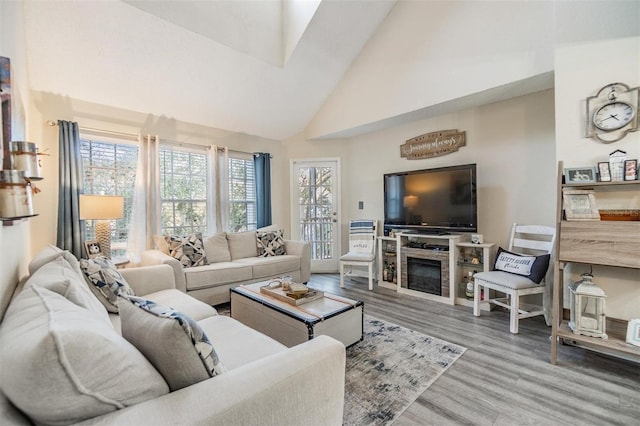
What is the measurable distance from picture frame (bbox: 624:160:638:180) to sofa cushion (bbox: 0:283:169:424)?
2.76m

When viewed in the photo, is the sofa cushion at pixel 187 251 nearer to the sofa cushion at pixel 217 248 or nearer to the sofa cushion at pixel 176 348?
the sofa cushion at pixel 217 248

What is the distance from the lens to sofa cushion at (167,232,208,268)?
328 cm

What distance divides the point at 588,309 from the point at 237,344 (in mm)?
2418

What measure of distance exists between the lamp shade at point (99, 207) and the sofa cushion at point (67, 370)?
91.1 inches

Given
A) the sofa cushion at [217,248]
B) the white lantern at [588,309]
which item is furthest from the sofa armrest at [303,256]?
the white lantern at [588,309]

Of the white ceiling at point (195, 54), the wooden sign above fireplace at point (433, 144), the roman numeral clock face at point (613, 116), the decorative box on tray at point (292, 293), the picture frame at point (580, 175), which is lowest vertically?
the decorative box on tray at point (292, 293)

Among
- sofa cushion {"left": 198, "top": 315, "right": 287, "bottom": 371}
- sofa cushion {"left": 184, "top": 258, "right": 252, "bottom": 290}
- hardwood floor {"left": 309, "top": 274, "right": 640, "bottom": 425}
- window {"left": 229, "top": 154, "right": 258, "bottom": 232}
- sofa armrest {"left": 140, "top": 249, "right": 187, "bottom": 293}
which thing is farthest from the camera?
window {"left": 229, "top": 154, "right": 258, "bottom": 232}

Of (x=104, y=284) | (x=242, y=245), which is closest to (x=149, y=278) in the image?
(x=104, y=284)

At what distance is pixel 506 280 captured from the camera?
2617 millimetres

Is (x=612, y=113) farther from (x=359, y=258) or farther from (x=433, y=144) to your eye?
(x=359, y=258)

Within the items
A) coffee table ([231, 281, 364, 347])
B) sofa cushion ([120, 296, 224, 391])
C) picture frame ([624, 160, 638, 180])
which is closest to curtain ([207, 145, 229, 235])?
coffee table ([231, 281, 364, 347])

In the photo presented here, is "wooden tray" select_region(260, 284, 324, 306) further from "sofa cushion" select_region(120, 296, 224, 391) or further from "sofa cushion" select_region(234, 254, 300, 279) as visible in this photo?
"sofa cushion" select_region(120, 296, 224, 391)

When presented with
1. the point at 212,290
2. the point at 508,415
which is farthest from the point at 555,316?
the point at 212,290

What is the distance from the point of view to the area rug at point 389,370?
1.60m
